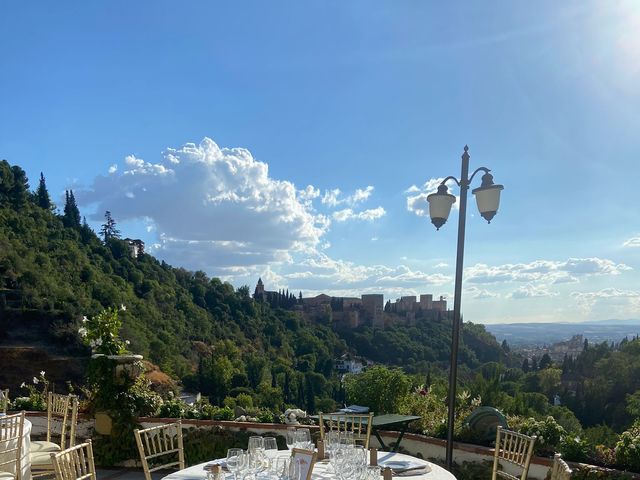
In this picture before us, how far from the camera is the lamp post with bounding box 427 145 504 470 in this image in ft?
11.1

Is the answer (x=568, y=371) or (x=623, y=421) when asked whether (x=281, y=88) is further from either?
(x=568, y=371)

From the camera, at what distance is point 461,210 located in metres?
3.52

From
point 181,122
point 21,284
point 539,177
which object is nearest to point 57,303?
point 21,284

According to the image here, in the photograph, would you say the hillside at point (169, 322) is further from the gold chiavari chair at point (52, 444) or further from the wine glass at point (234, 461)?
the wine glass at point (234, 461)

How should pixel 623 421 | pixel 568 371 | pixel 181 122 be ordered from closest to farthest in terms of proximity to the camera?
pixel 181 122, pixel 623 421, pixel 568 371

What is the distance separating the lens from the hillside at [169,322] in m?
23.3

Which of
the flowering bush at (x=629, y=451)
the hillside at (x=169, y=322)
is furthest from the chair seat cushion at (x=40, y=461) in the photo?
the hillside at (x=169, y=322)

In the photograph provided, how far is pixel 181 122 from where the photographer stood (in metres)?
7.24

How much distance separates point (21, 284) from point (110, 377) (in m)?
21.8

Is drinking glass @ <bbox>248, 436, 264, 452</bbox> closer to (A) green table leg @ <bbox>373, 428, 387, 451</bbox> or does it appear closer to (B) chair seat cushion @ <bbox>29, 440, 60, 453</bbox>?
(A) green table leg @ <bbox>373, 428, 387, 451</bbox>

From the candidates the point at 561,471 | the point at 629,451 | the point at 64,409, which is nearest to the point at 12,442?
the point at 64,409

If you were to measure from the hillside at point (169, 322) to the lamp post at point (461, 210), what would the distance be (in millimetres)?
Answer: 17742

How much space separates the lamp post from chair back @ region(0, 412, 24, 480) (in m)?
2.75

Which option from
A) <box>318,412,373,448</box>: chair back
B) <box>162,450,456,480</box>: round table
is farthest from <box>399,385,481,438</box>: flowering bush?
<box>162,450,456,480</box>: round table
